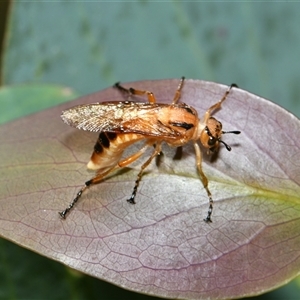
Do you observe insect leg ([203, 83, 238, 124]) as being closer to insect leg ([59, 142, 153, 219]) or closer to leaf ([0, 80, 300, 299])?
leaf ([0, 80, 300, 299])

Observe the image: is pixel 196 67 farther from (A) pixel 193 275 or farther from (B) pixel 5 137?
(A) pixel 193 275

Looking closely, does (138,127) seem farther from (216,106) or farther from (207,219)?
(207,219)

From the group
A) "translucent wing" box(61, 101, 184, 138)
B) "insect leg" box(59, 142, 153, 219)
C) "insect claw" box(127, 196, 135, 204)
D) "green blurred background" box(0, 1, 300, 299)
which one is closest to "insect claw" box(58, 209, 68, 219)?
"insect leg" box(59, 142, 153, 219)

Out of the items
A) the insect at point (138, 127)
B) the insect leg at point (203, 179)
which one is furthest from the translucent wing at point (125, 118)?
the insect leg at point (203, 179)

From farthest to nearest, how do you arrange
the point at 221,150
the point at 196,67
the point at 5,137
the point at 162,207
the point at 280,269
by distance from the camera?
the point at 196,67 → the point at 5,137 → the point at 221,150 → the point at 162,207 → the point at 280,269

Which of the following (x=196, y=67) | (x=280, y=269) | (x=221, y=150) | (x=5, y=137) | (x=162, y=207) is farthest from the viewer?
(x=196, y=67)

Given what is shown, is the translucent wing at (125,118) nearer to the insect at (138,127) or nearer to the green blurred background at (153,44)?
the insect at (138,127)

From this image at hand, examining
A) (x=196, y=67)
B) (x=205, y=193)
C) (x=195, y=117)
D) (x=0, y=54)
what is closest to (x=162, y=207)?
(x=205, y=193)
